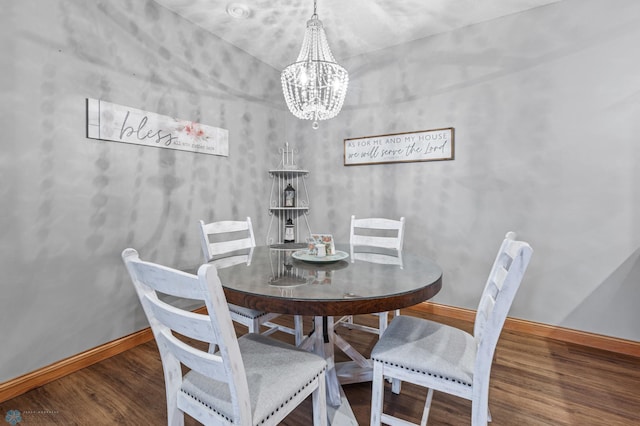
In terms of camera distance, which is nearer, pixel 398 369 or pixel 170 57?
pixel 398 369

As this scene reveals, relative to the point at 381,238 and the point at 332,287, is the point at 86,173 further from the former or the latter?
the point at 381,238

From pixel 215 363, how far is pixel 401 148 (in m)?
2.61

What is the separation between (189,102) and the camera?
2621 mm

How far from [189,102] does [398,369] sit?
2551 mm

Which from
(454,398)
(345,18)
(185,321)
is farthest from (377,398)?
(345,18)

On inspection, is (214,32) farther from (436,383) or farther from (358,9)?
(436,383)

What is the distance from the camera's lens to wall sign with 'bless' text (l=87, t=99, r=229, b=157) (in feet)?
6.65

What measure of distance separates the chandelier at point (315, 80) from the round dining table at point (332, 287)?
37.1 inches

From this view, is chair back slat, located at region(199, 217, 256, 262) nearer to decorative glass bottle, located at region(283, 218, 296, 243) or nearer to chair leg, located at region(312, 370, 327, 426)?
chair leg, located at region(312, 370, 327, 426)

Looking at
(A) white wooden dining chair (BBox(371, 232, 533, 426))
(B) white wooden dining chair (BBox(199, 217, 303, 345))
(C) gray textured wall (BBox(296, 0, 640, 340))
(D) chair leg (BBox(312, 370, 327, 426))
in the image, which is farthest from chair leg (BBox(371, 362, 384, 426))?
(C) gray textured wall (BBox(296, 0, 640, 340))

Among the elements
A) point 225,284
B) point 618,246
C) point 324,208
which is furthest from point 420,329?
point 324,208

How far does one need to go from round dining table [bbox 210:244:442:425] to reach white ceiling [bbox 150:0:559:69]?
1.89m

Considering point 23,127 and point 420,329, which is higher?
point 23,127

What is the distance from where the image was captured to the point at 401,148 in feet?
9.79
